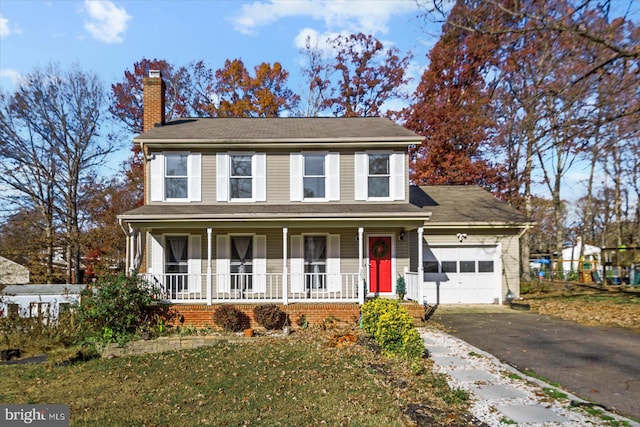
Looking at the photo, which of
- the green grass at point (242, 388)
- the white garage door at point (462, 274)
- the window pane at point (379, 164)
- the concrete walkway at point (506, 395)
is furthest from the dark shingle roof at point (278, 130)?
the concrete walkway at point (506, 395)

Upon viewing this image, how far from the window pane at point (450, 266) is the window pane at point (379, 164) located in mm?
4325

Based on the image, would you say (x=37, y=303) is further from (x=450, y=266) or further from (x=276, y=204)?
(x=450, y=266)

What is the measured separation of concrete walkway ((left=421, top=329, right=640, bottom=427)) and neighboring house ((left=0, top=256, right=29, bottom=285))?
71.4ft

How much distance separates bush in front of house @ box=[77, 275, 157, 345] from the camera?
1121 centimetres

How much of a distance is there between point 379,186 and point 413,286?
138 inches

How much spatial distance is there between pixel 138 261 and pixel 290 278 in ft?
15.9

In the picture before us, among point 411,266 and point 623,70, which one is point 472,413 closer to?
point 623,70

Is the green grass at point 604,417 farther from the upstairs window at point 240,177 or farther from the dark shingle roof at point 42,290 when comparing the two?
the dark shingle roof at point 42,290

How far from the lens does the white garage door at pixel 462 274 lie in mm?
16766

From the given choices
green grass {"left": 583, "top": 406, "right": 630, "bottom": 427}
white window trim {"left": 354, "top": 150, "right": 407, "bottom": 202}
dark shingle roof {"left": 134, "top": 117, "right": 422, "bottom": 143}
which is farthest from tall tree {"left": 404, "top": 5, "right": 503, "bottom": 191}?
green grass {"left": 583, "top": 406, "right": 630, "bottom": 427}

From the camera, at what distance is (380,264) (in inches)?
615

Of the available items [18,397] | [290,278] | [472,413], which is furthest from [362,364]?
[290,278]

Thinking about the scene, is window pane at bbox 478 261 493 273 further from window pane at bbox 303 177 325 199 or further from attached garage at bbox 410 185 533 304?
window pane at bbox 303 177 325 199

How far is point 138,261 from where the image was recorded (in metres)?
14.1
